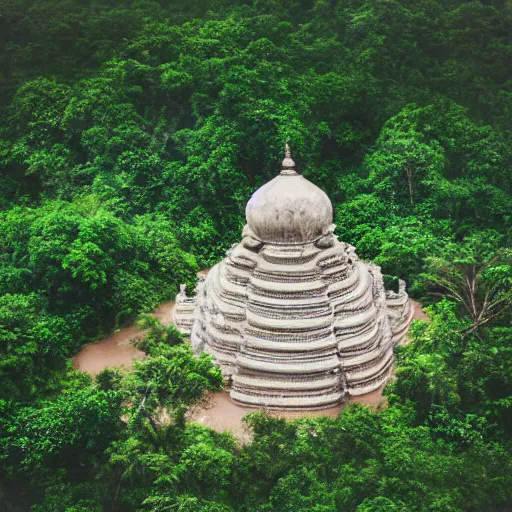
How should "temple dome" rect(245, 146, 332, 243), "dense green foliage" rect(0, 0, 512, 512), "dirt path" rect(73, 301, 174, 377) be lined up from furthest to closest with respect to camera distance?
"dirt path" rect(73, 301, 174, 377) → "temple dome" rect(245, 146, 332, 243) → "dense green foliage" rect(0, 0, 512, 512)

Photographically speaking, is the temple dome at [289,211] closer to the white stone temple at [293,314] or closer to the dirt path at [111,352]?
the white stone temple at [293,314]

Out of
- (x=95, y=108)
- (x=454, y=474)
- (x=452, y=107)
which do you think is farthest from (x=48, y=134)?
(x=454, y=474)

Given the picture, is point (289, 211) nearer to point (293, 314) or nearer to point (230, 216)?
point (293, 314)

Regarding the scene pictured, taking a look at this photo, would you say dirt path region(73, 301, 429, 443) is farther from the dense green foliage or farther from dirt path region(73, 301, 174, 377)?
the dense green foliage

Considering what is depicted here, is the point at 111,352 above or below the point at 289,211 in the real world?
below

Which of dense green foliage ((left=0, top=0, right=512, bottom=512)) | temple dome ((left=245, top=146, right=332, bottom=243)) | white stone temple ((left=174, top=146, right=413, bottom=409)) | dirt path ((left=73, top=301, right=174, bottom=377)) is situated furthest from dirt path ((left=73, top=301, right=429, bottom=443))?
temple dome ((left=245, top=146, right=332, bottom=243))

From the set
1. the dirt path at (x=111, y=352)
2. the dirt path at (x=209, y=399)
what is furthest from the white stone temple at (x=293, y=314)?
the dirt path at (x=111, y=352)

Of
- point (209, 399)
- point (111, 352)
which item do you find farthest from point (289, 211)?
point (111, 352)
